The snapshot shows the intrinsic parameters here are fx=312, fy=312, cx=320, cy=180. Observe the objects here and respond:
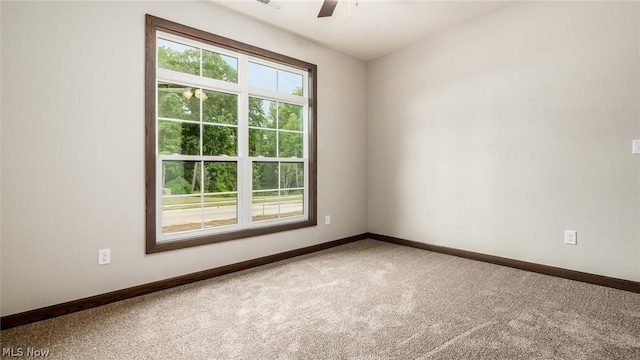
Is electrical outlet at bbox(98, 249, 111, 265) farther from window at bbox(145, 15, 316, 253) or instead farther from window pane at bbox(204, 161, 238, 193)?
window pane at bbox(204, 161, 238, 193)

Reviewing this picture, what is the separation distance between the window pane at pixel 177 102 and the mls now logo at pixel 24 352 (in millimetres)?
1871

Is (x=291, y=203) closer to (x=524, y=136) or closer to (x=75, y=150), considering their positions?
(x=75, y=150)

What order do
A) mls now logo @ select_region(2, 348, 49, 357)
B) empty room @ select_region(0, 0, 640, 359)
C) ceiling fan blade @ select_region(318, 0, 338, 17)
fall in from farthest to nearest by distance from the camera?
ceiling fan blade @ select_region(318, 0, 338, 17)
empty room @ select_region(0, 0, 640, 359)
mls now logo @ select_region(2, 348, 49, 357)

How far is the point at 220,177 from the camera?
320 centimetres

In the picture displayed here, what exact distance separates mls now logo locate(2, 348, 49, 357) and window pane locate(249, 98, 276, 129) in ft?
8.03

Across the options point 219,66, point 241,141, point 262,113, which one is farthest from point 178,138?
point 262,113

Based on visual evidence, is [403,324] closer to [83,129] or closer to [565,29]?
[83,129]

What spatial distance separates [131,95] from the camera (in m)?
2.57

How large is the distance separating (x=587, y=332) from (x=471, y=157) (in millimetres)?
2020

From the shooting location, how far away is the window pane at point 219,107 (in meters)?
3.09

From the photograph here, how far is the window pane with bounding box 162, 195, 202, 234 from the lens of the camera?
113 inches

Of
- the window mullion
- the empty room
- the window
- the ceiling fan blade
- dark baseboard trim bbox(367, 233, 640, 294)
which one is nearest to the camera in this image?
the empty room

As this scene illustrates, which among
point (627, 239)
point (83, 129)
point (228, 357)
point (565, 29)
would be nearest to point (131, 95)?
point (83, 129)

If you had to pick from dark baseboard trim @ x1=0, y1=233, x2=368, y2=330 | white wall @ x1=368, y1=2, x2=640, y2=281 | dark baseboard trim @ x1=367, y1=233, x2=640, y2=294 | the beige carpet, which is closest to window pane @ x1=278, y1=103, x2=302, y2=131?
white wall @ x1=368, y1=2, x2=640, y2=281
